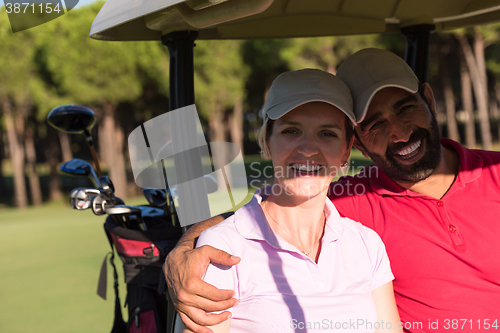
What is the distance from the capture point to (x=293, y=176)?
1.69 metres

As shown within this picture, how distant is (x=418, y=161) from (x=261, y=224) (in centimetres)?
85

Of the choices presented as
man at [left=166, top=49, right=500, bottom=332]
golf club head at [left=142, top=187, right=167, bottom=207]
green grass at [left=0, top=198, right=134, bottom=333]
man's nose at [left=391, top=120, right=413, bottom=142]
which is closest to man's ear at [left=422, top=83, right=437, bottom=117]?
man at [left=166, top=49, right=500, bottom=332]

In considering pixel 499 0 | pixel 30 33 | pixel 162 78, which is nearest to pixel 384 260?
pixel 499 0

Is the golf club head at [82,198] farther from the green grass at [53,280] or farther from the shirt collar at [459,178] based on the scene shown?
the green grass at [53,280]

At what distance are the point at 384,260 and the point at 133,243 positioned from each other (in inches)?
44.5

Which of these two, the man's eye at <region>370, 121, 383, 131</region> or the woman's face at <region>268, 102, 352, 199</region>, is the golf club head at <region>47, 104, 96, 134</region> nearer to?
the woman's face at <region>268, 102, 352, 199</region>

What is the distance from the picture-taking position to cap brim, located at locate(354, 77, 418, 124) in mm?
1785

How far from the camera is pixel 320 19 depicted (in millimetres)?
2365

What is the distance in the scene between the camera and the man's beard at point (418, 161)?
6.86 feet

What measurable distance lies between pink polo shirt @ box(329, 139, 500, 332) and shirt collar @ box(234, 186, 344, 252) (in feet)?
0.93

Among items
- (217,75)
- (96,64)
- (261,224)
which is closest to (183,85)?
(261,224)

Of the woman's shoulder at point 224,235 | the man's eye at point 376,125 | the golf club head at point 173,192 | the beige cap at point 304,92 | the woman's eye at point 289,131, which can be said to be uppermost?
the beige cap at point 304,92

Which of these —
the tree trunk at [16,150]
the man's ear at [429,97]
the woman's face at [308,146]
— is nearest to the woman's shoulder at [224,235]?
the woman's face at [308,146]

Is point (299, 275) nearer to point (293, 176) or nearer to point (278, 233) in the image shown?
point (278, 233)
